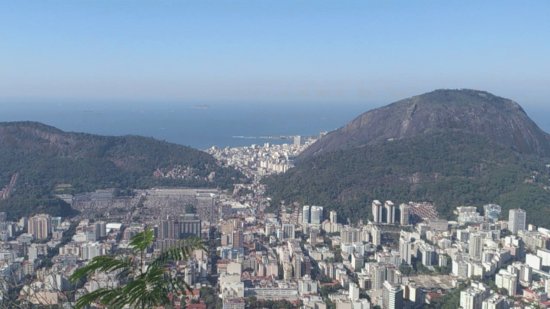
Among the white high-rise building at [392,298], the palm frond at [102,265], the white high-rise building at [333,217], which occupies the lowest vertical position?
the white high-rise building at [392,298]

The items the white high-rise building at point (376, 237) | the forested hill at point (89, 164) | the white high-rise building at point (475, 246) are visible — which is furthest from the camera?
the forested hill at point (89, 164)

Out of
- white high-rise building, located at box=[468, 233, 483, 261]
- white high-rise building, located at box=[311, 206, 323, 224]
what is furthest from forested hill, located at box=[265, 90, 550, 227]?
white high-rise building, located at box=[468, 233, 483, 261]

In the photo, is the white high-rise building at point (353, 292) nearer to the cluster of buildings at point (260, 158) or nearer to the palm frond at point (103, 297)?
the palm frond at point (103, 297)

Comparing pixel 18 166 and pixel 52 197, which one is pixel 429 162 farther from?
pixel 18 166

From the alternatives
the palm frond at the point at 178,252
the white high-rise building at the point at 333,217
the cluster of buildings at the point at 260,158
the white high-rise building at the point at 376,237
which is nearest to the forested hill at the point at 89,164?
the cluster of buildings at the point at 260,158

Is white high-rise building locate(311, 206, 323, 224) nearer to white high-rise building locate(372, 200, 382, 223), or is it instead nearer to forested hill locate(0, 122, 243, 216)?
white high-rise building locate(372, 200, 382, 223)

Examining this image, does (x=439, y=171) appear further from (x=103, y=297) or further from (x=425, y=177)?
(x=103, y=297)
